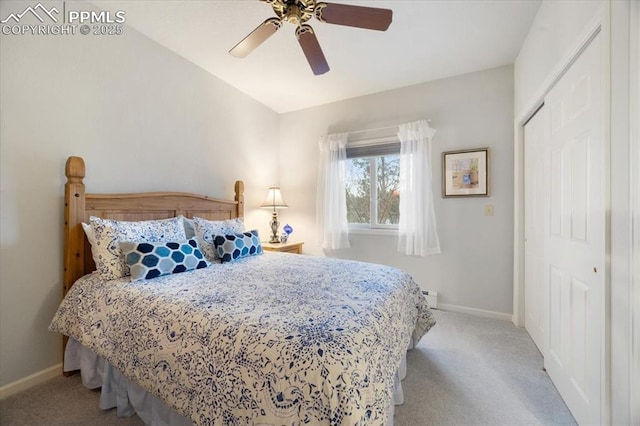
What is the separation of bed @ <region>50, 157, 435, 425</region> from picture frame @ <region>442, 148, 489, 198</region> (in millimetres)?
1452

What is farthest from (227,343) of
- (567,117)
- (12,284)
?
(567,117)

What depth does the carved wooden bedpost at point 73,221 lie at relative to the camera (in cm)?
181

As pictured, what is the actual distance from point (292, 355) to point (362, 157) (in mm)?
2955

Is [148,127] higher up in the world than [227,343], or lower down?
higher up

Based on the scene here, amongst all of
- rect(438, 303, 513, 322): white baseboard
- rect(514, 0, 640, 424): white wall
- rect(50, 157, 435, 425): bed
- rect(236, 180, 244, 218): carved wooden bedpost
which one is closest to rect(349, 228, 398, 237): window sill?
rect(438, 303, 513, 322): white baseboard

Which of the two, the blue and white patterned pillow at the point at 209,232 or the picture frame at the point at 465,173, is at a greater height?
the picture frame at the point at 465,173

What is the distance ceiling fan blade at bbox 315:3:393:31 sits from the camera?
1.44 meters

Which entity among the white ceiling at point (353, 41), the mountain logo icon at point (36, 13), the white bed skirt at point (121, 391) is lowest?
the white bed skirt at point (121, 391)

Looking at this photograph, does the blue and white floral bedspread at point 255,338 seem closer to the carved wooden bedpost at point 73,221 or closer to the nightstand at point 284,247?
the carved wooden bedpost at point 73,221

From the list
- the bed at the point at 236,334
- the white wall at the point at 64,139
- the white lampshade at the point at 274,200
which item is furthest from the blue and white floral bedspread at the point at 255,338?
the white lampshade at the point at 274,200

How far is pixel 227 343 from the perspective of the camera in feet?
3.38

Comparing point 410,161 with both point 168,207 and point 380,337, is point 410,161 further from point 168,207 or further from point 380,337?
point 168,207

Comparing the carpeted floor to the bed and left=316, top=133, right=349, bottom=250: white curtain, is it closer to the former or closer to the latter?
the bed

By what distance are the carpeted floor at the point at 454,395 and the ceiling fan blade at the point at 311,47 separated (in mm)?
2292
